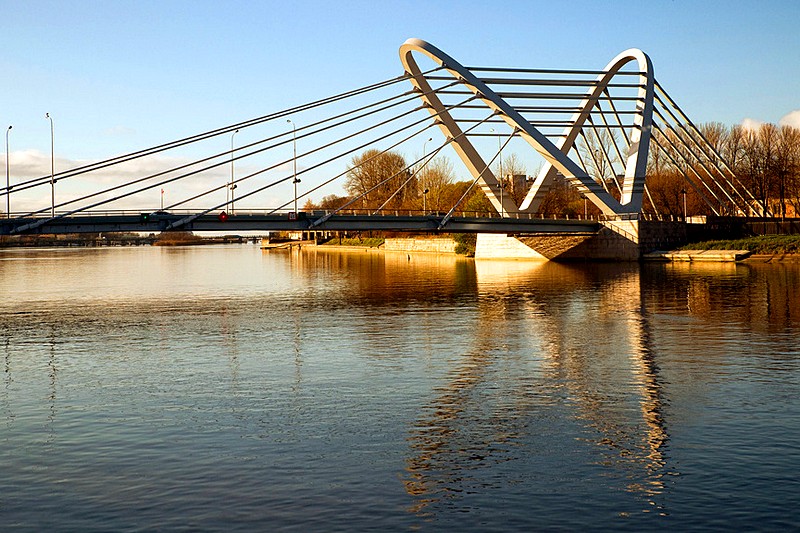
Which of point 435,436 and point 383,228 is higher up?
point 383,228

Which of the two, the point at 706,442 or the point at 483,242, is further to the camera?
the point at 483,242

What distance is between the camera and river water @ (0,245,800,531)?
11.7 m

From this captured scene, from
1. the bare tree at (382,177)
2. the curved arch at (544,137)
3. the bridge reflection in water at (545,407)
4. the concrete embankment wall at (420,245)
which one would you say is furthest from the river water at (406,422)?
the bare tree at (382,177)

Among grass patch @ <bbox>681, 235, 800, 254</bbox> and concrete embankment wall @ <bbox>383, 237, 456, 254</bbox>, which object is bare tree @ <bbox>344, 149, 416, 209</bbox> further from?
grass patch @ <bbox>681, 235, 800, 254</bbox>

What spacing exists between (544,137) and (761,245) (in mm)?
20055

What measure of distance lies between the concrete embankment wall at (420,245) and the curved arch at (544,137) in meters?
32.9

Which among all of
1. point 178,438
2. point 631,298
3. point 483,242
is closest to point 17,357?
point 178,438

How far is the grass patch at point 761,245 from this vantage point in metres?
71.9

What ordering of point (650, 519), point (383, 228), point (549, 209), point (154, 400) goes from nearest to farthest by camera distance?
point (650, 519)
point (154, 400)
point (383, 228)
point (549, 209)

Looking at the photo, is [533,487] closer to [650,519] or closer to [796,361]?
[650,519]

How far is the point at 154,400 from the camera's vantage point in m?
18.9

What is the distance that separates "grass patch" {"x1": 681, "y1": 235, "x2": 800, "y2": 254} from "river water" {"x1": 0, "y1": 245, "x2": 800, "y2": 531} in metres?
39.7

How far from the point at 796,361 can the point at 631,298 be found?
1955cm

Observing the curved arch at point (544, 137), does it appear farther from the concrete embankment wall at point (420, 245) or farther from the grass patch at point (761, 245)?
the concrete embankment wall at point (420, 245)
